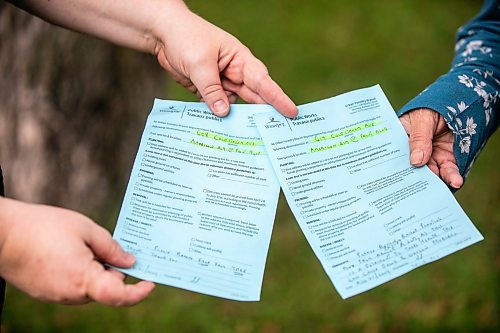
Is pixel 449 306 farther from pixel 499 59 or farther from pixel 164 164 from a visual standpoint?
pixel 164 164

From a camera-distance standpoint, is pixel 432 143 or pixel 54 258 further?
pixel 432 143

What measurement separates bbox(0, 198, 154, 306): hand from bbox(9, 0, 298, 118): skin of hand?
1.82ft

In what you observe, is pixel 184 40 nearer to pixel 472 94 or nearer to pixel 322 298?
pixel 472 94

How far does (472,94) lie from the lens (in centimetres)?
151

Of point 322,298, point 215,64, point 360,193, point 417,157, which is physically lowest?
point 322,298

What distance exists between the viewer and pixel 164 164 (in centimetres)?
146

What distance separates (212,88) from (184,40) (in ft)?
0.49

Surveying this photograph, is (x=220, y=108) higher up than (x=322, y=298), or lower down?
higher up

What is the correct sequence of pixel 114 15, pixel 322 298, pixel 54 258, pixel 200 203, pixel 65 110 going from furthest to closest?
pixel 65 110, pixel 322 298, pixel 114 15, pixel 200 203, pixel 54 258

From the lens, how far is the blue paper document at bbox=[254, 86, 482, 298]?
4.36 feet

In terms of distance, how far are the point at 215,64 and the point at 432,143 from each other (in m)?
0.61

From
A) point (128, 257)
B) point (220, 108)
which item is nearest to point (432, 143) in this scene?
point (220, 108)

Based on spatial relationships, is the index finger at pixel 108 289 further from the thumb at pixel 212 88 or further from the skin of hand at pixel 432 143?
the skin of hand at pixel 432 143

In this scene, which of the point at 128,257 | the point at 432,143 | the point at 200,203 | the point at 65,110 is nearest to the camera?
the point at 128,257
